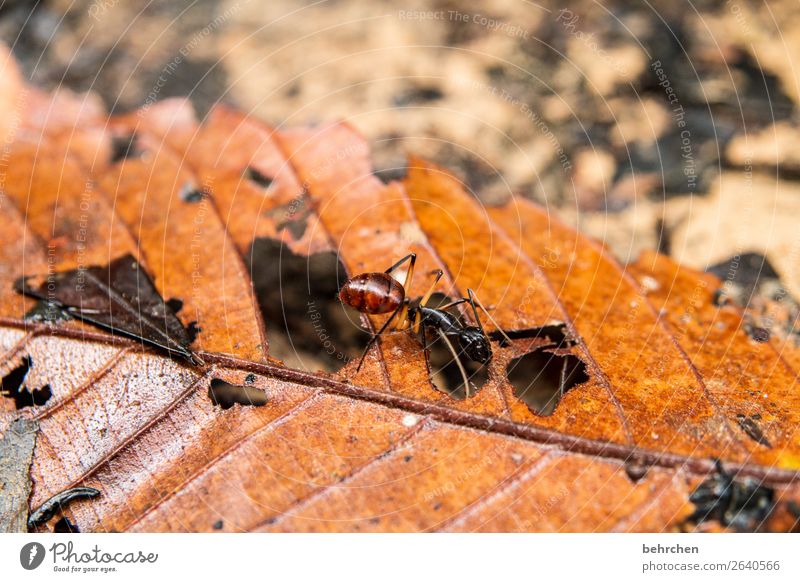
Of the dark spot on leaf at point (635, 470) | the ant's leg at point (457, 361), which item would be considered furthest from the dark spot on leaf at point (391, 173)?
the dark spot on leaf at point (635, 470)

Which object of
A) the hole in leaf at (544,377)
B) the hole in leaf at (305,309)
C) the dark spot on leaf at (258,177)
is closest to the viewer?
the hole in leaf at (544,377)

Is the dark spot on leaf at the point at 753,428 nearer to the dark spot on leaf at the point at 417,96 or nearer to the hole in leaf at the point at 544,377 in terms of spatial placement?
the hole in leaf at the point at 544,377

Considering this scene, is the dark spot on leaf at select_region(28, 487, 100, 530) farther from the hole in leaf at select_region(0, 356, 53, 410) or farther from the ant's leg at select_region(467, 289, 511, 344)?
the ant's leg at select_region(467, 289, 511, 344)

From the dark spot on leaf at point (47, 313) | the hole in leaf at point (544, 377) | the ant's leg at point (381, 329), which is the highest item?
the dark spot on leaf at point (47, 313)

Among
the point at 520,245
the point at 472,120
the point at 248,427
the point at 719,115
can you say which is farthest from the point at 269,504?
the point at 719,115

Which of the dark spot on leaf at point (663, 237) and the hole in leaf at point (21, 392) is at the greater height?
the hole in leaf at point (21, 392)

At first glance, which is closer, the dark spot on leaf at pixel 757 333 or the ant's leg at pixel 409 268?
the dark spot on leaf at pixel 757 333

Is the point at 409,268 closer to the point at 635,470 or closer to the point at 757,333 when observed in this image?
the point at 635,470
